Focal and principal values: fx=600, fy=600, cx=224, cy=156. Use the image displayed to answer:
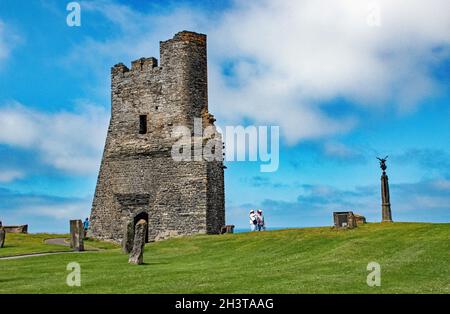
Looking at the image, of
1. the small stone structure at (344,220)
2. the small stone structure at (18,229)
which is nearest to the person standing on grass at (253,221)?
the small stone structure at (344,220)

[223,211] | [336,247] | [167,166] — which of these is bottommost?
[336,247]

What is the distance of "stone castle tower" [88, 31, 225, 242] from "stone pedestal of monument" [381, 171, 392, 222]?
39.2 feet

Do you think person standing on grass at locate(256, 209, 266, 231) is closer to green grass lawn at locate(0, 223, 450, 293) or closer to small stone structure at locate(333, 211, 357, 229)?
green grass lawn at locate(0, 223, 450, 293)

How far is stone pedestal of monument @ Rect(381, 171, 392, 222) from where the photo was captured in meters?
33.7

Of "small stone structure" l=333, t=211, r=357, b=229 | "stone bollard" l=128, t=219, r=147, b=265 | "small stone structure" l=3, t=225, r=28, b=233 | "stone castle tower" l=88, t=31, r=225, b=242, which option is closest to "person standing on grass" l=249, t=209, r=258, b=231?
"stone castle tower" l=88, t=31, r=225, b=242

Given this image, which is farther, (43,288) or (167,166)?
(167,166)

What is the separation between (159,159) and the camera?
42.3 metres

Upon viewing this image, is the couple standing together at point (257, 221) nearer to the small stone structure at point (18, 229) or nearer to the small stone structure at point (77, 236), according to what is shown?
the small stone structure at point (77, 236)

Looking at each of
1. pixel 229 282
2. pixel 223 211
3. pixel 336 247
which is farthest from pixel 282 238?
pixel 229 282

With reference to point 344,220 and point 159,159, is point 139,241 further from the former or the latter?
point 159,159

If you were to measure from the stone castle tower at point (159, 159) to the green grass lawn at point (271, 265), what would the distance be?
6.06 metres

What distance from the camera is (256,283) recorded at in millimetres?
18000
